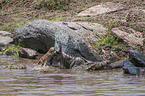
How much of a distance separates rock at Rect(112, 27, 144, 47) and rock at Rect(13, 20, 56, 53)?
2.96m

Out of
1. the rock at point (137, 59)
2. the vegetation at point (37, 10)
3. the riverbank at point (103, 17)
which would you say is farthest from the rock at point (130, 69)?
the vegetation at point (37, 10)

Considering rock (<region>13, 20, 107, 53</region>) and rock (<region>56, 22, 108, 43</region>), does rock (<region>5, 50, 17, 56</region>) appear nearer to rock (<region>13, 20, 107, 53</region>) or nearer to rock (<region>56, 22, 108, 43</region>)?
rock (<region>13, 20, 107, 53</region>)

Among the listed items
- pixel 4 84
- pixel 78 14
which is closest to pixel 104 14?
pixel 78 14

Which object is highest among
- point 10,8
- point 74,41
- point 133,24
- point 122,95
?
point 10,8

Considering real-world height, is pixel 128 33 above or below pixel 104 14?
below

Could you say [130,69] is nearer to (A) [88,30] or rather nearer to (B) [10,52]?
(A) [88,30]

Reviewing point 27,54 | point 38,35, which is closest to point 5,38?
point 38,35

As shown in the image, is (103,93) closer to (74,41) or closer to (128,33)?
(74,41)

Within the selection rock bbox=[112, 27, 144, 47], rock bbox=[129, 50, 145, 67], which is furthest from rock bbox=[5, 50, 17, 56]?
rock bbox=[129, 50, 145, 67]

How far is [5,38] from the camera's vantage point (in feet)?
49.4

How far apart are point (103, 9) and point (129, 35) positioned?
5068mm

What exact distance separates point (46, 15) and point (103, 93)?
1435cm

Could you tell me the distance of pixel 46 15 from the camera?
1833 cm

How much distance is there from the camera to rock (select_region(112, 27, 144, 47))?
11.6 meters
